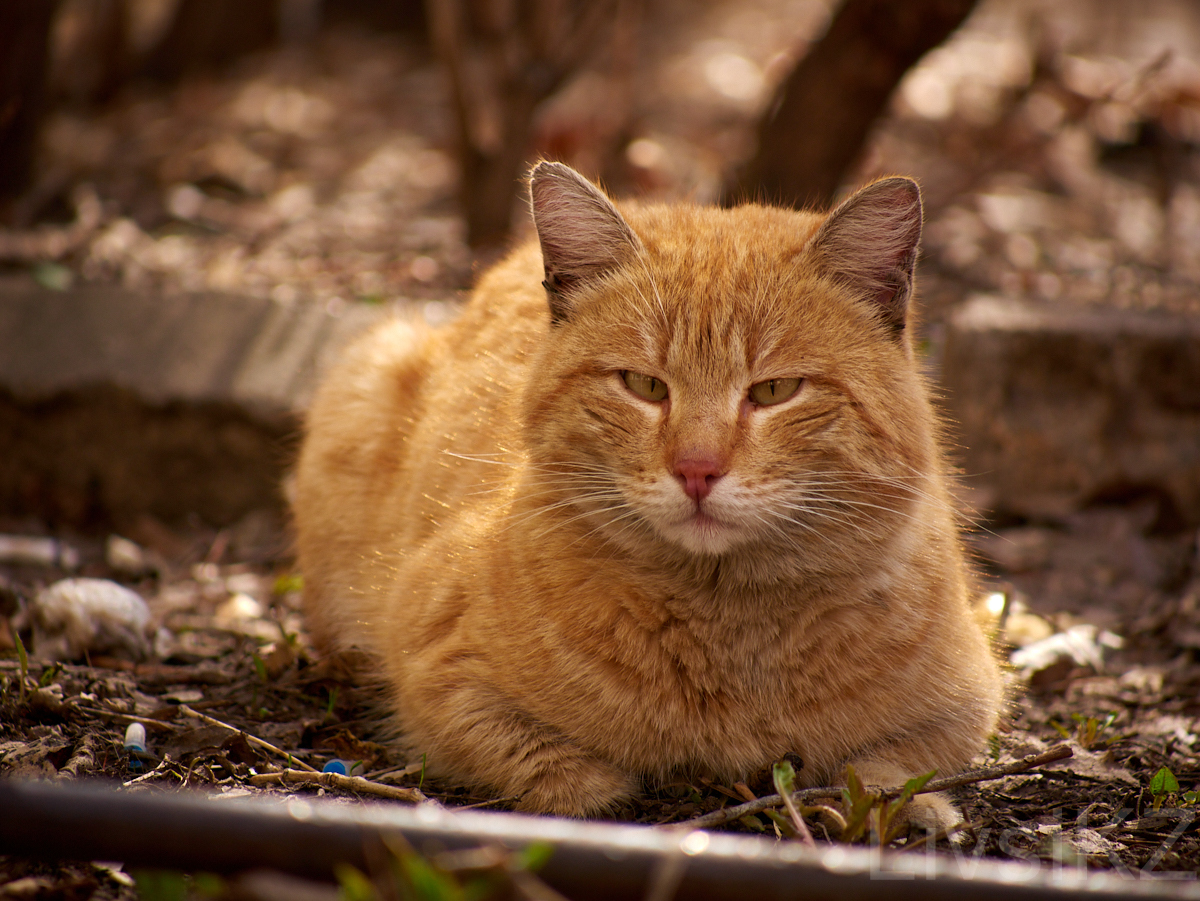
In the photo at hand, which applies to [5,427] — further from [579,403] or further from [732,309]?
[732,309]

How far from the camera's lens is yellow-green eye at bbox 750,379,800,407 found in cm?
258

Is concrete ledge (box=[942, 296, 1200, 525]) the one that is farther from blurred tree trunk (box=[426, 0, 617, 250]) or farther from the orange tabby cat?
blurred tree trunk (box=[426, 0, 617, 250])

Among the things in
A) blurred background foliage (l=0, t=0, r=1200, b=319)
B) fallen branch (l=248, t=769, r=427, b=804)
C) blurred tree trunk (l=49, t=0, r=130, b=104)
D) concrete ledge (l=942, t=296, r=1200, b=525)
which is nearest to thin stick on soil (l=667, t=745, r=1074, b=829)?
fallen branch (l=248, t=769, r=427, b=804)

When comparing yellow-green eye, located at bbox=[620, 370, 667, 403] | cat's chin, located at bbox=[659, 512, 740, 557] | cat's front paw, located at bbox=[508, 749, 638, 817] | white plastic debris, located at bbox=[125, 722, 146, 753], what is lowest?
white plastic debris, located at bbox=[125, 722, 146, 753]

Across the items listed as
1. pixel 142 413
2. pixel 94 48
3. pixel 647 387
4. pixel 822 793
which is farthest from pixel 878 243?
pixel 94 48

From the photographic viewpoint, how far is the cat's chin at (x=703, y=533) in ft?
7.86

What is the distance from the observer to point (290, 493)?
4.62 meters

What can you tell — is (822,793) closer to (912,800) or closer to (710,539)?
(912,800)

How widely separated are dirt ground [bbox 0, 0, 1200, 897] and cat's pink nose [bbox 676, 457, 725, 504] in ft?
2.78

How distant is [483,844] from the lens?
5.26ft

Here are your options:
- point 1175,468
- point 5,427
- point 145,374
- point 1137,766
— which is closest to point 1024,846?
point 1137,766

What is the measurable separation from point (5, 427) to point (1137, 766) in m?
4.95

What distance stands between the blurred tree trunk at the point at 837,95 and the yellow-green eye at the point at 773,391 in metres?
2.71

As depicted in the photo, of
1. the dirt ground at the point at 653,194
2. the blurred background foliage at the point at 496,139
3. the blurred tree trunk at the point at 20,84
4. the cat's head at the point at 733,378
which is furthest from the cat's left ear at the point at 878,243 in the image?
the blurred tree trunk at the point at 20,84
